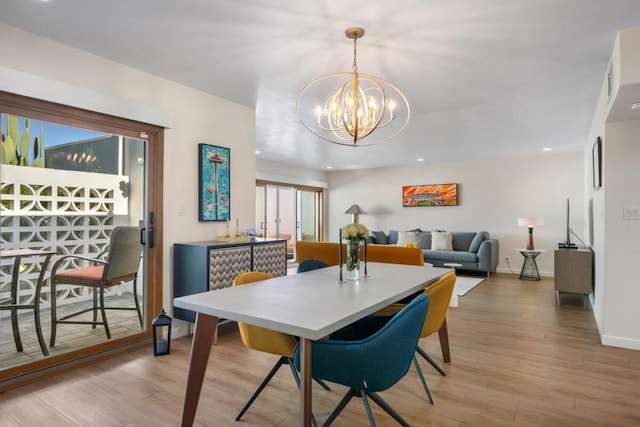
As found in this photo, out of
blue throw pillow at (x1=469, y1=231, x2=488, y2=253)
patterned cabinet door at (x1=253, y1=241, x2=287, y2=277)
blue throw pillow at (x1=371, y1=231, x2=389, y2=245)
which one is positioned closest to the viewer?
patterned cabinet door at (x1=253, y1=241, x2=287, y2=277)

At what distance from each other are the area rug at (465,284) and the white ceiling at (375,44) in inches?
101

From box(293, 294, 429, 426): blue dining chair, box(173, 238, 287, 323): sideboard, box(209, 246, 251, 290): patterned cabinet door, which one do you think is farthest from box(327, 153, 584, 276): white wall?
box(293, 294, 429, 426): blue dining chair

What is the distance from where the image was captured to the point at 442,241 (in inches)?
297

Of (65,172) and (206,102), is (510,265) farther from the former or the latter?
(65,172)

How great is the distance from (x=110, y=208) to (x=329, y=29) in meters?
2.25

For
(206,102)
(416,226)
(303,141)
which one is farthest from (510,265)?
(206,102)

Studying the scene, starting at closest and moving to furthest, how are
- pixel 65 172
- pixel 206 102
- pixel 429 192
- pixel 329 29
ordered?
pixel 329 29 → pixel 65 172 → pixel 206 102 → pixel 429 192

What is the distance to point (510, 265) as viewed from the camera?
7.39 metres

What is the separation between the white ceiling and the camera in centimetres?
222

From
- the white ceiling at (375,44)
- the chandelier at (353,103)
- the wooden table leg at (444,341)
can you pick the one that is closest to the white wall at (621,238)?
the white ceiling at (375,44)

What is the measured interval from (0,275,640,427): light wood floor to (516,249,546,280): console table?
3415mm

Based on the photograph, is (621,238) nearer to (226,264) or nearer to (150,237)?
(226,264)

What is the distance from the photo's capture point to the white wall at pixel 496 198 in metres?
6.95

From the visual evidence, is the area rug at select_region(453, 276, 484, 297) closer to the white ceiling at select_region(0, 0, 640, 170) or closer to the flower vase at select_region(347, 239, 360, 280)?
the white ceiling at select_region(0, 0, 640, 170)
